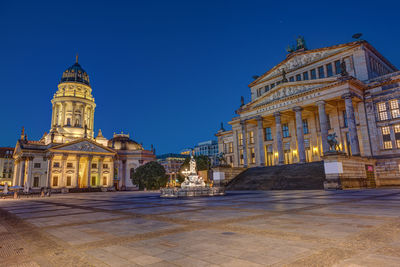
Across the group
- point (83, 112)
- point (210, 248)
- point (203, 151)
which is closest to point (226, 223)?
point (210, 248)

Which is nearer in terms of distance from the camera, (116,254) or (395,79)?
(116,254)

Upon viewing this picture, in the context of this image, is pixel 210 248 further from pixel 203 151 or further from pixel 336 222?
pixel 203 151

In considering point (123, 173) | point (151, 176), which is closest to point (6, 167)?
point (123, 173)

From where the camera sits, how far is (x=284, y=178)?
3544cm

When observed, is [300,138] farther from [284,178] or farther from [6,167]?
[6,167]

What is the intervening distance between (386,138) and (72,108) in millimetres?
78601

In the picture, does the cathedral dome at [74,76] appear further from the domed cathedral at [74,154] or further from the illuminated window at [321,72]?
the illuminated window at [321,72]

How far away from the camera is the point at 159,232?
7211 millimetres

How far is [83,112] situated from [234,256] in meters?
85.7

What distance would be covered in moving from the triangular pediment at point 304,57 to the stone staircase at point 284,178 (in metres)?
21.9

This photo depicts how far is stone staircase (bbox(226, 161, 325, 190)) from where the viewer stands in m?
32.8

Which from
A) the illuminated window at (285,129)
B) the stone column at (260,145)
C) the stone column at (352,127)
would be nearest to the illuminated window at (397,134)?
the stone column at (352,127)

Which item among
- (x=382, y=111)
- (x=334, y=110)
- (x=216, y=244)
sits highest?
(x=334, y=110)

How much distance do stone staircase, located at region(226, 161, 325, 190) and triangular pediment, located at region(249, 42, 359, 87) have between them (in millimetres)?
21867
